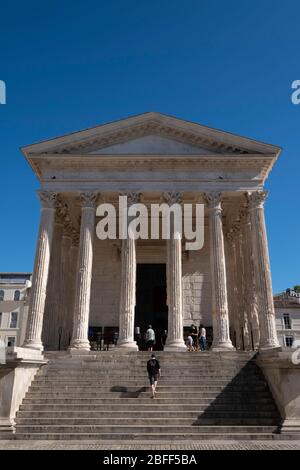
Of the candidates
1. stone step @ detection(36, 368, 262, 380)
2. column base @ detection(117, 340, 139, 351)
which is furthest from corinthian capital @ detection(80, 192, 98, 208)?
stone step @ detection(36, 368, 262, 380)

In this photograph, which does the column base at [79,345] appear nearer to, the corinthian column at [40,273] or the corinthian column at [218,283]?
the corinthian column at [40,273]

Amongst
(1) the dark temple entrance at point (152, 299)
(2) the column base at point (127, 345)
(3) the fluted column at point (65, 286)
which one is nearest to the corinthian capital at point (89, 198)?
(3) the fluted column at point (65, 286)

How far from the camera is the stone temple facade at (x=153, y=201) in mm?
18562

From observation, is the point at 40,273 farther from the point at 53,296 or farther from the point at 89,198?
the point at 89,198

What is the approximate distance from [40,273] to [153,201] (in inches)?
319

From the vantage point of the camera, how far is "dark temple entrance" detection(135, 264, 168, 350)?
24625 mm

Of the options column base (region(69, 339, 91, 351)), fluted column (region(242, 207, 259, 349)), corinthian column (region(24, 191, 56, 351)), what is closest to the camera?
column base (region(69, 339, 91, 351))

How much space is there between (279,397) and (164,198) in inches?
440

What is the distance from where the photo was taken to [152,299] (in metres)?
25.2

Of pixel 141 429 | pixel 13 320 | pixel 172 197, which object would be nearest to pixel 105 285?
pixel 172 197

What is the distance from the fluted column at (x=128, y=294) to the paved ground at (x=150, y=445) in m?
6.94

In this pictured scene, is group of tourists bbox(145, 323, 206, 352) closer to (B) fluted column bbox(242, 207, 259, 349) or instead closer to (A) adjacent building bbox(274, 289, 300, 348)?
(B) fluted column bbox(242, 207, 259, 349)

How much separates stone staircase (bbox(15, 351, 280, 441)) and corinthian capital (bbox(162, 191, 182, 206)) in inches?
305
